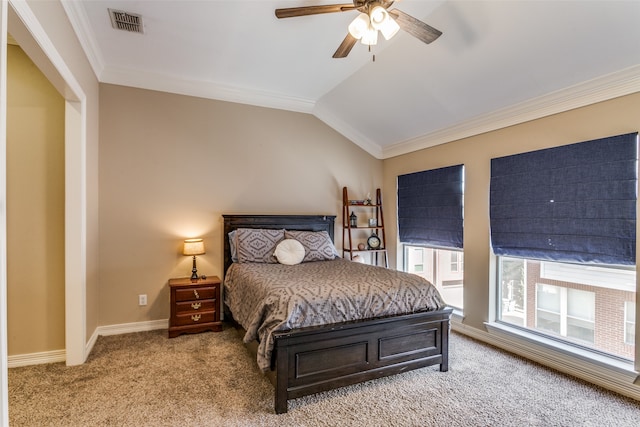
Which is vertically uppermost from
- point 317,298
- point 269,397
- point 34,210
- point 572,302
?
point 34,210

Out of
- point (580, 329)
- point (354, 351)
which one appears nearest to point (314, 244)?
point (354, 351)

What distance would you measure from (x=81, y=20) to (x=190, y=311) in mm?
2807

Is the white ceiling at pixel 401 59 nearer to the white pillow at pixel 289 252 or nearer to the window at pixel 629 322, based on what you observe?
the window at pixel 629 322

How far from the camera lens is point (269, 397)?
2326 millimetres

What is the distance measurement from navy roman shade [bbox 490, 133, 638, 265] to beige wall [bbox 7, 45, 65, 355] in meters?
4.14

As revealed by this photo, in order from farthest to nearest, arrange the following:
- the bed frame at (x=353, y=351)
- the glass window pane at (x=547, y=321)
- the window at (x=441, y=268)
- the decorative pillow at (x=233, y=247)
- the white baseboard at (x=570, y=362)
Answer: the window at (x=441, y=268) < the decorative pillow at (x=233, y=247) < the glass window pane at (x=547, y=321) < the white baseboard at (x=570, y=362) < the bed frame at (x=353, y=351)

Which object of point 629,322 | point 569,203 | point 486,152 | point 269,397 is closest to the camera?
point 269,397

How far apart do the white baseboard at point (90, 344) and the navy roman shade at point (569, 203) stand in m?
3.85

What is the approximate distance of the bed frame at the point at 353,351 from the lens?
218 cm

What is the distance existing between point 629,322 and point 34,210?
16.0 feet

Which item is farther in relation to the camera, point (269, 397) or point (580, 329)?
point (580, 329)

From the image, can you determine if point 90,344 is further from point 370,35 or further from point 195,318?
point 370,35

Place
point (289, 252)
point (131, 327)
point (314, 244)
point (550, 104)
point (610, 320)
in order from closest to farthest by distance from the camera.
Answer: point (610, 320) < point (550, 104) < point (131, 327) < point (289, 252) < point (314, 244)

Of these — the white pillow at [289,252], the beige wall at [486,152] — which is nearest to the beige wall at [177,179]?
the white pillow at [289,252]
